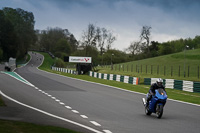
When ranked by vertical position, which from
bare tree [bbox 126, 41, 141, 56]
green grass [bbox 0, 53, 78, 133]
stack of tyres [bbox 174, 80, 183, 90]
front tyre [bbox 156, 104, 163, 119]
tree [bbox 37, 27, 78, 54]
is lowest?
green grass [bbox 0, 53, 78, 133]

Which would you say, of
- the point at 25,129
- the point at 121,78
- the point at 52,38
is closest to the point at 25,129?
the point at 25,129

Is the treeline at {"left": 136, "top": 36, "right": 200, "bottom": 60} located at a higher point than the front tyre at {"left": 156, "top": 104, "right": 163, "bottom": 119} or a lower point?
higher

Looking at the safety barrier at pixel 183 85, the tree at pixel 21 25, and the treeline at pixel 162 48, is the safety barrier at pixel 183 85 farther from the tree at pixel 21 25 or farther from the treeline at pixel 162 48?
the tree at pixel 21 25

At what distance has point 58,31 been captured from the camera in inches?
7534

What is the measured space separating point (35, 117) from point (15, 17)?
134 meters

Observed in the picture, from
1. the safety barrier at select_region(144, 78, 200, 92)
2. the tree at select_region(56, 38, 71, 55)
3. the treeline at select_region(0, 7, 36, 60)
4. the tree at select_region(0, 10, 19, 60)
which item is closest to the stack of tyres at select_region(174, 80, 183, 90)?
the safety barrier at select_region(144, 78, 200, 92)

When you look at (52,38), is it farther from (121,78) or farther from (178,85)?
(178,85)

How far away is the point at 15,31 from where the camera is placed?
5354 inches

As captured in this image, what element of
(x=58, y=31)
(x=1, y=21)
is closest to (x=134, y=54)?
(x=1, y=21)

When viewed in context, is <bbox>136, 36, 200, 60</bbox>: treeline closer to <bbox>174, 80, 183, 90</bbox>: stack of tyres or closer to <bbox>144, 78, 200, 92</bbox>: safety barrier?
<bbox>144, 78, 200, 92</bbox>: safety barrier

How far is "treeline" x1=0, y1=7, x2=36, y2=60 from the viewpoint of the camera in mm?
122938

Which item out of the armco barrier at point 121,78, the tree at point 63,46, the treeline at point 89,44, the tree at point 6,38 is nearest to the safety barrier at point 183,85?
the armco barrier at point 121,78

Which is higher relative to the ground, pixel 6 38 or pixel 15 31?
pixel 15 31

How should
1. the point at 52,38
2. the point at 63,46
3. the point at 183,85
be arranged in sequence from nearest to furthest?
1. the point at 183,85
2. the point at 63,46
3. the point at 52,38
